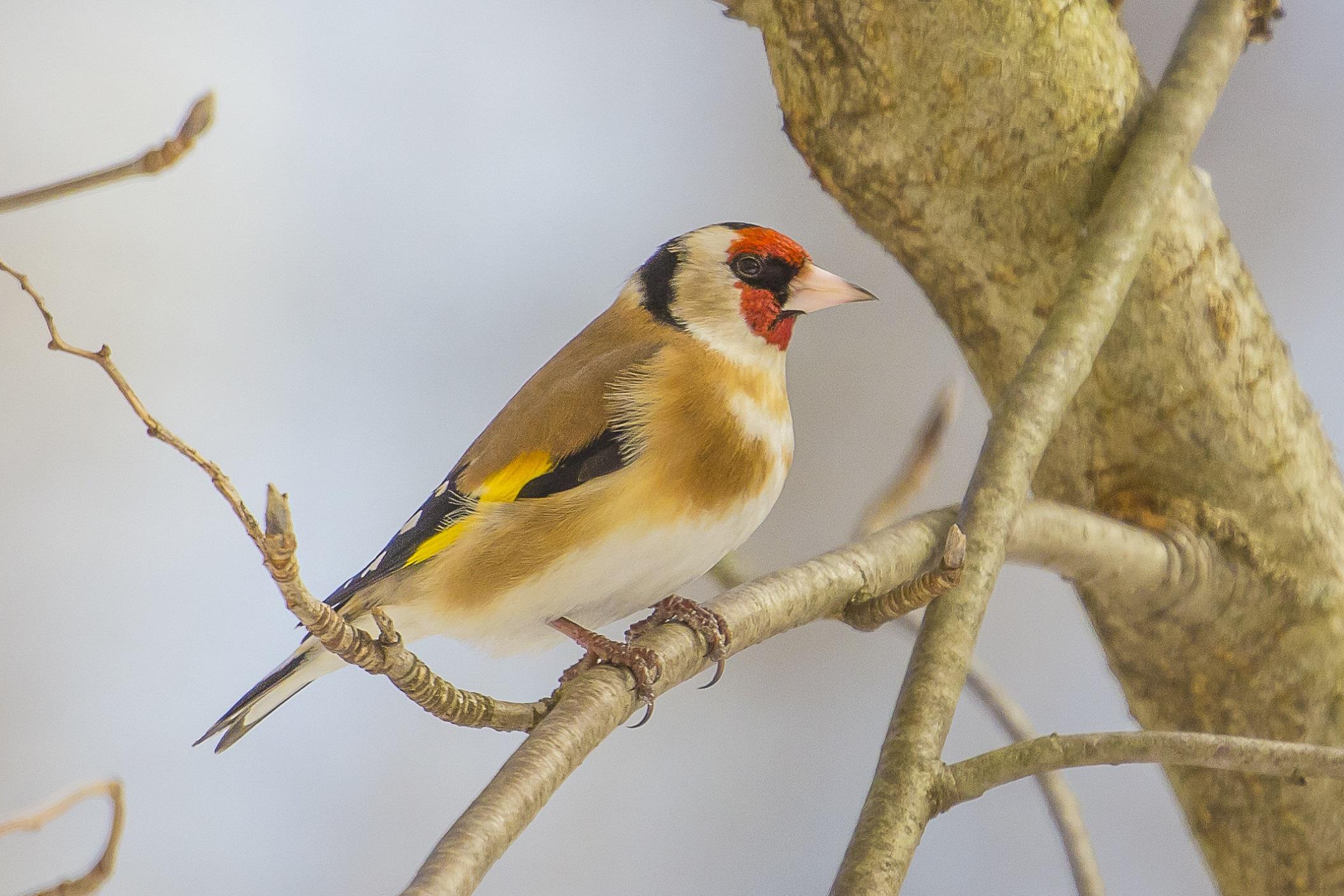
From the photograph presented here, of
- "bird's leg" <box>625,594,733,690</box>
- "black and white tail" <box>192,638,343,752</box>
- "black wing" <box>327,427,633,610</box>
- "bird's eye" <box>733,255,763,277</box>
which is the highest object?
"bird's eye" <box>733,255,763,277</box>

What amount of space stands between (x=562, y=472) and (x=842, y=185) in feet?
1.40

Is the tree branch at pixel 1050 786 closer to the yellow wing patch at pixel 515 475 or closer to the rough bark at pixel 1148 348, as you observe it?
the rough bark at pixel 1148 348

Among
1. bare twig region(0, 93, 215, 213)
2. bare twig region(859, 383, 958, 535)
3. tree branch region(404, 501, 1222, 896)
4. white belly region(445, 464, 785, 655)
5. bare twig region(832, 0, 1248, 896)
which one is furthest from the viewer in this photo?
bare twig region(859, 383, 958, 535)

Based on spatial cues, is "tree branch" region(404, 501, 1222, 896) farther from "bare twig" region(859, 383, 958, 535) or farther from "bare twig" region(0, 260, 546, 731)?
"bare twig" region(859, 383, 958, 535)

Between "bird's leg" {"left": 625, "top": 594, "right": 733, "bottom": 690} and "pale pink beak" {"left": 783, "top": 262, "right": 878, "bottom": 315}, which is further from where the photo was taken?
"pale pink beak" {"left": 783, "top": 262, "right": 878, "bottom": 315}

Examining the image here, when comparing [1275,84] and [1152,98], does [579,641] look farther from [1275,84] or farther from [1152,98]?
[1275,84]

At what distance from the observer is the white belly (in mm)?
1044

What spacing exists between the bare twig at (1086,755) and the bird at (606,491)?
0.69 feet

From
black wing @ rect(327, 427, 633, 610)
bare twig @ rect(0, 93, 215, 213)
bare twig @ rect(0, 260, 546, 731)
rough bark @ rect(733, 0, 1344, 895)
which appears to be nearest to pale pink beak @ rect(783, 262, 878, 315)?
rough bark @ rect(733, 0, 1344, 895)

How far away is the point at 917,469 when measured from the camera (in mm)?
1441

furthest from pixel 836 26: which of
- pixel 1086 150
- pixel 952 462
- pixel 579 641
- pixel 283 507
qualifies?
pixel 952 462

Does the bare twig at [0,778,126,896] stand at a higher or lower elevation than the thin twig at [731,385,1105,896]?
lower

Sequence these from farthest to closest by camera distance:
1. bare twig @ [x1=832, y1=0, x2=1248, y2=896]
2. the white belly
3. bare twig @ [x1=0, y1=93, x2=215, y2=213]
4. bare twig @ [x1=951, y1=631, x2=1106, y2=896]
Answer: bare twig @ [x1=951, y1=631, x2=1106, y2=896] → the white belly → bare twig @ [x1=832, y1=0, x2=1248, y2=896] → bare twig @ [x1=0, y1=93, x2=215, y2=213]

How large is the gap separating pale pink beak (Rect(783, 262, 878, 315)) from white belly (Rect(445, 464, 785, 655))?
0.54ft
